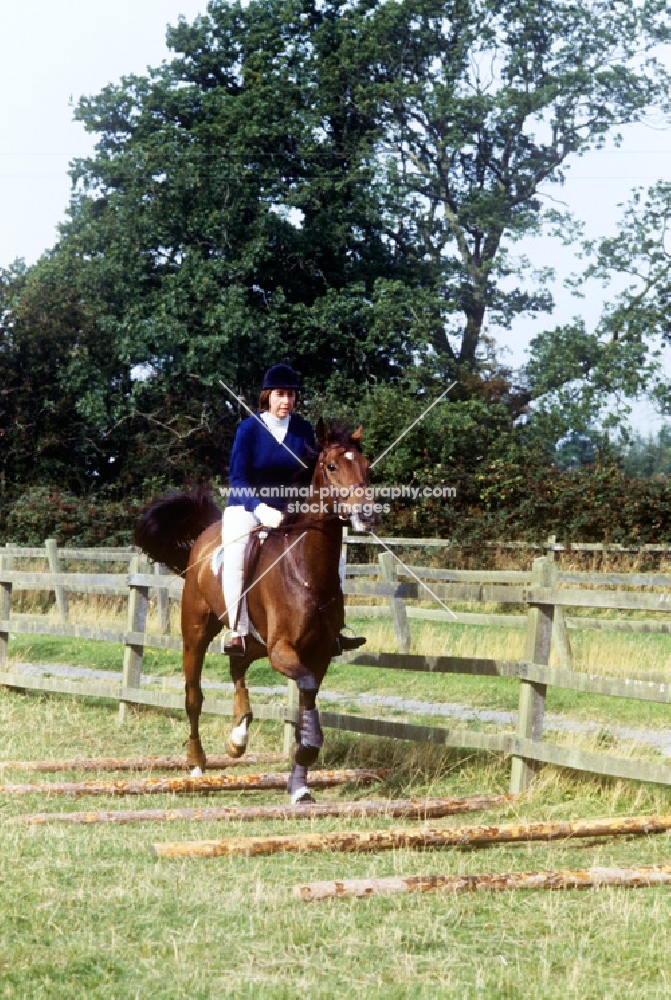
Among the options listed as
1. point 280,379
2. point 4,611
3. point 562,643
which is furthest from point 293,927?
point 4,611

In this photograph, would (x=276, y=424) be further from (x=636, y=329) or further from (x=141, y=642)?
(x=636, y=329)

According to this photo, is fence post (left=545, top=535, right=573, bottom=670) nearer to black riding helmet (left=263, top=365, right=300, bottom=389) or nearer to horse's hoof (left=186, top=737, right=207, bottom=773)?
horse's hoof (left=186, top=737, right=207, bottom=773)

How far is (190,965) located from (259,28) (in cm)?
3230

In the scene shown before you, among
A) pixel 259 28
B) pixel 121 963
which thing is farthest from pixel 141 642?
pixel 259 28

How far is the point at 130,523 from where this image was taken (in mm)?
28656

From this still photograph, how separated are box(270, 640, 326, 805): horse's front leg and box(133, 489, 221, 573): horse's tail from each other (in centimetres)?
214

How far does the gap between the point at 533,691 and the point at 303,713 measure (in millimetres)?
1688

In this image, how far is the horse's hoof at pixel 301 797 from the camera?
25.3 feet

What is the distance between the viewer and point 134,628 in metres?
11.8

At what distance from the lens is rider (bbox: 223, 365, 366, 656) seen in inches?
320

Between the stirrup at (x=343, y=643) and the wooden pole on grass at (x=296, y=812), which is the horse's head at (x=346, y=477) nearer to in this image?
the stirrup at (x=343, y=643)

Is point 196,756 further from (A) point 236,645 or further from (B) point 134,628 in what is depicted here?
(B) point 134,628


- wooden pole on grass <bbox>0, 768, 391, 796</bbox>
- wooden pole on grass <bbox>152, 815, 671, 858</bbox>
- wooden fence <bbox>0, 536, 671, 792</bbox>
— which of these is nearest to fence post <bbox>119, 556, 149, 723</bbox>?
wooden fence <bbox>0, 536, 671, 792</bbox>

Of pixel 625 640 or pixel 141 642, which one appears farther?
pixel 625 640
